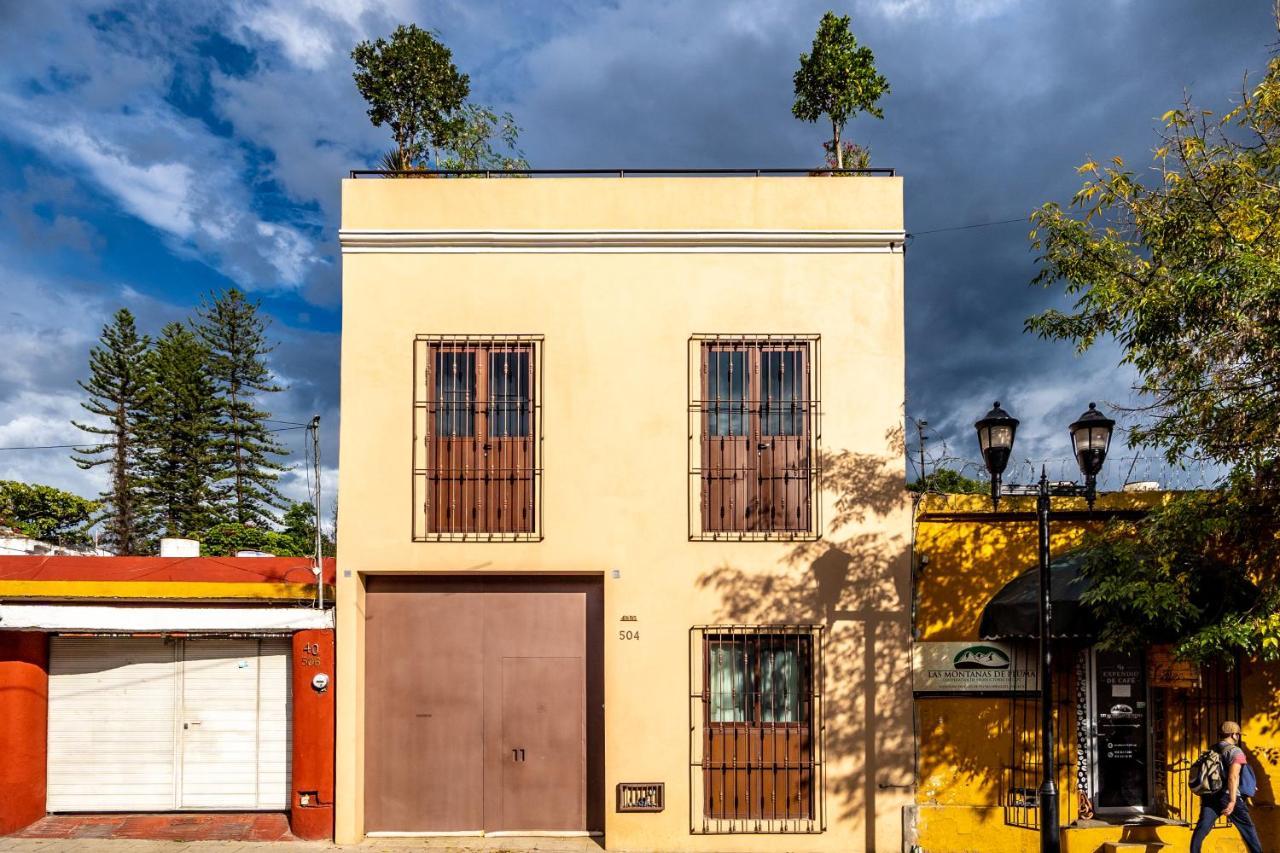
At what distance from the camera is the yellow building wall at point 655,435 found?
9.61m

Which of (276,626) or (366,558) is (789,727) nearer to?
(366,558)

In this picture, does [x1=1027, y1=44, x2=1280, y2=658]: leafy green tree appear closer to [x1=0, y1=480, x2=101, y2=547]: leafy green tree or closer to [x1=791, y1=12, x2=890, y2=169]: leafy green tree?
[x1=791, y1=12, x2=890, y2=169]: leafy green tree

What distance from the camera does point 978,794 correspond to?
952 centimetres

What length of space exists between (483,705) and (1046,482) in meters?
6.52

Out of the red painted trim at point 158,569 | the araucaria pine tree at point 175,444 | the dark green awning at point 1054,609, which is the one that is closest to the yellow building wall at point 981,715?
the dark green awning at point 1054,609

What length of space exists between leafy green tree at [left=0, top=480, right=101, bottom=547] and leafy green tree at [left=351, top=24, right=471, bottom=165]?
30.5 metres

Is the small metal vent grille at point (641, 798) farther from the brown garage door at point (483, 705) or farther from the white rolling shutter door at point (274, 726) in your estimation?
the white rolling shutter door at point (274, 726)

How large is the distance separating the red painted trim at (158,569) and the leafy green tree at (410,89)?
626 centimetres

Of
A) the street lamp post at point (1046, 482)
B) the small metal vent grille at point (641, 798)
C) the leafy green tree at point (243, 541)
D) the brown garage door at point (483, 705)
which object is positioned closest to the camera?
the street lamp post at point (1046, 482)

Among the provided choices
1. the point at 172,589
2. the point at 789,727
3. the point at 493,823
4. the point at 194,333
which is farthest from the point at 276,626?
the point at 194,333

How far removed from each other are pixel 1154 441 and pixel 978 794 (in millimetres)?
4313

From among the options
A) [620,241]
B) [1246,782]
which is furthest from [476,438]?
[1246,782]

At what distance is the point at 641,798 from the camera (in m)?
9.52

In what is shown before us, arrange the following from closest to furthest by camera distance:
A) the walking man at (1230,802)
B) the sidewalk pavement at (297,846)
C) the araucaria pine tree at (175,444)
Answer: the walking man at (1230,802) < the sidewalk pavement at (297,846) < the araucaria pine tree at (175,444)
